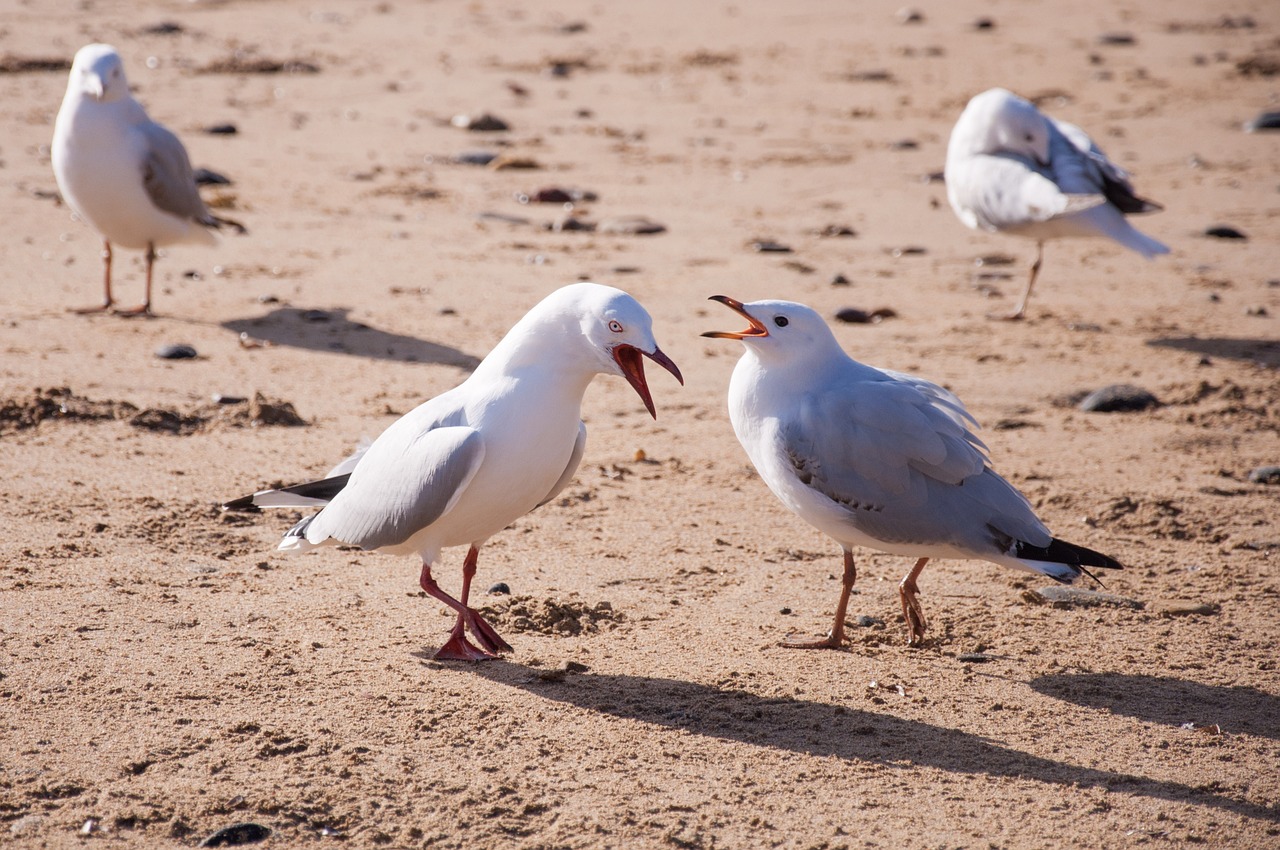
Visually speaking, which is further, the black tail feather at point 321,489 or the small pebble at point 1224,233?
the small pebble at point 1224,233

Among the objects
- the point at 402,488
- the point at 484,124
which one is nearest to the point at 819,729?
the point at 402,488

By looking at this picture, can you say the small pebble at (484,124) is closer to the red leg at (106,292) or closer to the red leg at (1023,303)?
the red leg at (106,292)

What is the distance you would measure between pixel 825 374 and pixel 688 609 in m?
0.95

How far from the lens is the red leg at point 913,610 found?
444cm

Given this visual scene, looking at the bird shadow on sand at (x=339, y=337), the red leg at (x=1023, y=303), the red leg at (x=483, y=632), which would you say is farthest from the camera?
the red leg at (x=1023, y=303)

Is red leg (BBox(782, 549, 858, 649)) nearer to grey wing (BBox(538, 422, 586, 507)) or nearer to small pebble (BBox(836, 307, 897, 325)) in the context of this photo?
grey wing (BBox(538, 422, 586, 507))

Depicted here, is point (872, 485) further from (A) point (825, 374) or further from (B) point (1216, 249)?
(B) point (1216, 249)

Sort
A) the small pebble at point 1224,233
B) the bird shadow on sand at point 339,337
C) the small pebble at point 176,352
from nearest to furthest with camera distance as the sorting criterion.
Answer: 1. the small pebble at point 176,352
2. the bird shadow on sand at point 339,337
3. the small pebble at point 1224,233

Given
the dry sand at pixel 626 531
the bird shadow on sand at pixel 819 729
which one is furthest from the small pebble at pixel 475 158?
the bird shadow on sand at pixel 819 729

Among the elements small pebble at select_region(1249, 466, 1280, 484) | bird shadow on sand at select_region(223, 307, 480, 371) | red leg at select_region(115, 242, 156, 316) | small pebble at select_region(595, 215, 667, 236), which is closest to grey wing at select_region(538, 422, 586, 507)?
bird shadow on sand at select_region(223, 307, 480, 371)

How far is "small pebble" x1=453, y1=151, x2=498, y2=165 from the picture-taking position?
36.6 feet

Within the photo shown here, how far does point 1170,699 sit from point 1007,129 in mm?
5438

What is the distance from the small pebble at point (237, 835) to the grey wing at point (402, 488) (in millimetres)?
1068

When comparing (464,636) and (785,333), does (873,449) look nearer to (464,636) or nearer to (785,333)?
(785,333)
